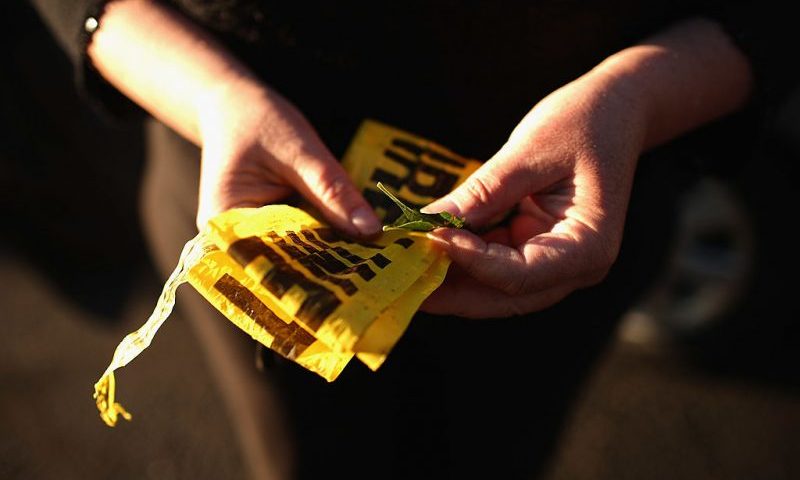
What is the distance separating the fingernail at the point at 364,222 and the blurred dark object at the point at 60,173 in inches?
76.7

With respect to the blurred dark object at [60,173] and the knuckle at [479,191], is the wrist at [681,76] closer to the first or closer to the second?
the knuckle at [479,191]

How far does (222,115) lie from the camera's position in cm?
112

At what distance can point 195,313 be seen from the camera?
1440 mm

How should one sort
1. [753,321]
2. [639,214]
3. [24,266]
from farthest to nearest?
[24,266] → [753,321] → [639,214]

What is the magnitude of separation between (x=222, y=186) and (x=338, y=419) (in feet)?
1.64

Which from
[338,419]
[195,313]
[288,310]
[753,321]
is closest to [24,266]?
[195,313]

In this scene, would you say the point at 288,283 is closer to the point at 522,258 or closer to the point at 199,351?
the point at 522,258

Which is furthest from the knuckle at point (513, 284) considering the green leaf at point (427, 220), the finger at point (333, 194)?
the finger at point (333, 194)

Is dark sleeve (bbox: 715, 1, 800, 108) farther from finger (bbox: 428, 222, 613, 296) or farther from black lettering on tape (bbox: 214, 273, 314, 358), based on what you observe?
black lettering on tape (bbox: 214, 273, 314, 358)

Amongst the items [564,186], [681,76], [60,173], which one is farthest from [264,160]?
[60,173]

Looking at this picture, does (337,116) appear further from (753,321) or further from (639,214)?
(753,321)

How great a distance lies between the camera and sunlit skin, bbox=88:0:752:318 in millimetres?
1070

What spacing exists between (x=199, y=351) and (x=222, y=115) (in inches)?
84.5

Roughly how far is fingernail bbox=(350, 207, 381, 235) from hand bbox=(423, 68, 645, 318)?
0.09 meters
